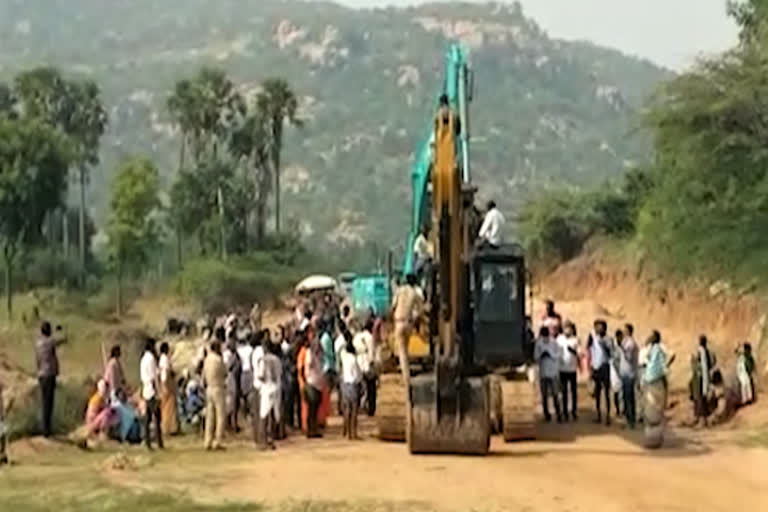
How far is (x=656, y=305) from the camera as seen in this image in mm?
55438

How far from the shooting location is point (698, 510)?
19.1m

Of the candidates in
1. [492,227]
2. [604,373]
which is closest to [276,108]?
[604,373]

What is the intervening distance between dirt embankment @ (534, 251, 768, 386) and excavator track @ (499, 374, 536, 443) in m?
9.99

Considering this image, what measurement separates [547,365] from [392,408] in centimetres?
319

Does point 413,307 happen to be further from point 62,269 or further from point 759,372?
point 62,269

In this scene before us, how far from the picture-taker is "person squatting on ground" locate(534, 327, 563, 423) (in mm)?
26938

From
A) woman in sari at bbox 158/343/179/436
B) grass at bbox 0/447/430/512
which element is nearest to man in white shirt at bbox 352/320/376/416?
woman in sari at bbox 158/343/179/436

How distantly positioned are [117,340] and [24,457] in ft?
106

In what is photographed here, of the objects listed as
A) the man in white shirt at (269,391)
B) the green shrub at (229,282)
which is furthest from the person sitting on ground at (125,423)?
the green shrub at (229,282)

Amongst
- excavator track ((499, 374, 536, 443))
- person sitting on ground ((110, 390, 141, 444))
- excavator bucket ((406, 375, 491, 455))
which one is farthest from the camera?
person sitting on ground ((110, 390, 141, 444))

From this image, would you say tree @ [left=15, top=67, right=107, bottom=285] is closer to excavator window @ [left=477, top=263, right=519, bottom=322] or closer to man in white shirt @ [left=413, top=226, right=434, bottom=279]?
man in white shirt @ [left=413, top=226, right=434, bottom=279]

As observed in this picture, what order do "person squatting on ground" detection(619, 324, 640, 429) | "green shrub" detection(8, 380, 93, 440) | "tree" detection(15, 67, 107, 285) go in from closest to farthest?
"person squatting on ground" detection(619, 324, 640, 429) → "green shrub" detection(8, 380, 93, 440) → "tree" detection(15, 67, 107, 285)

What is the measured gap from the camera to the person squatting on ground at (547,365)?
2694 centimetres

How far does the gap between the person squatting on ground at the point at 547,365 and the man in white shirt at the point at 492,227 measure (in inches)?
81.6
